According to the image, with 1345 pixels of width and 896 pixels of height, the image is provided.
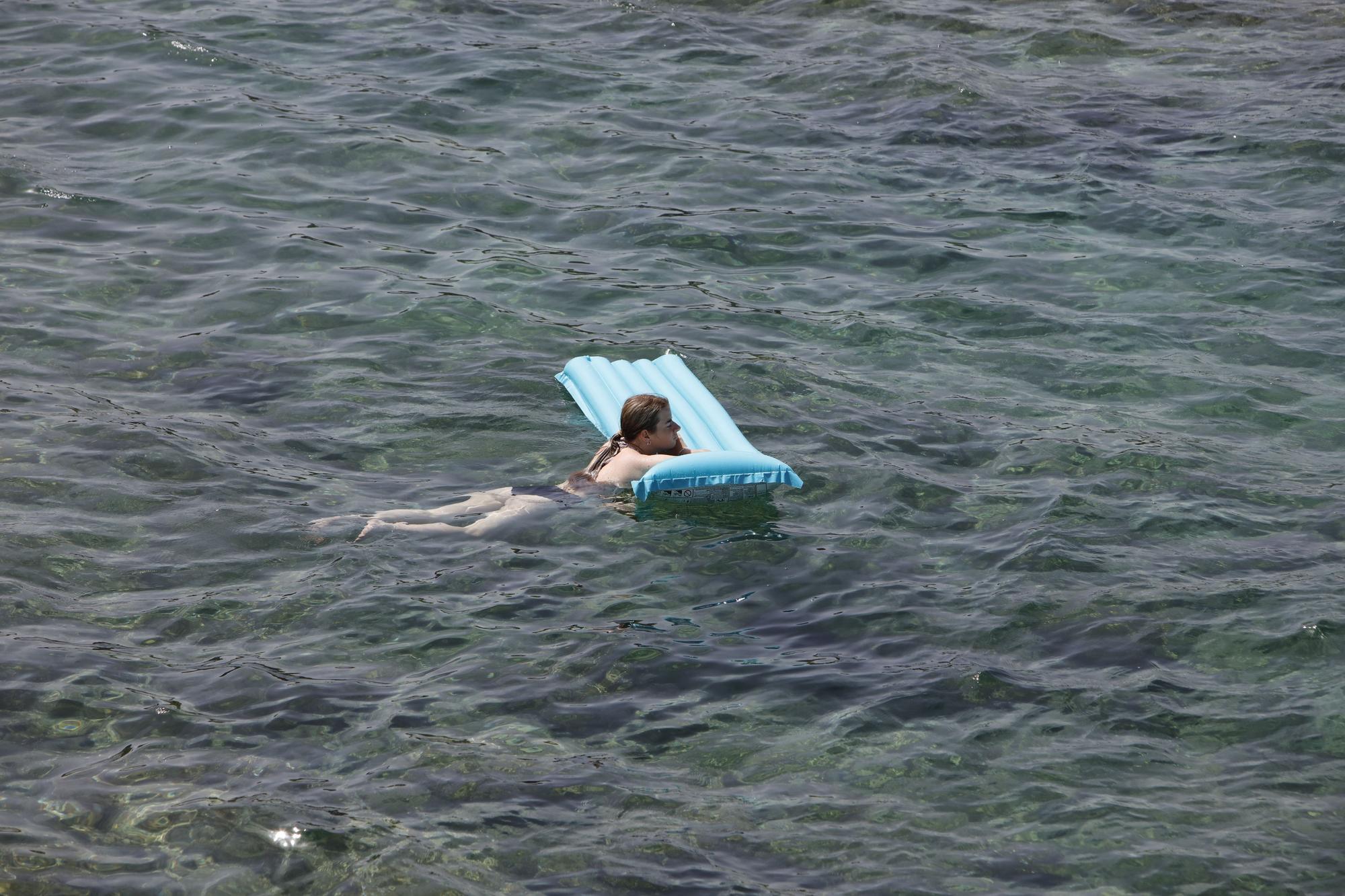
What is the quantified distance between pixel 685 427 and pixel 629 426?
61cm

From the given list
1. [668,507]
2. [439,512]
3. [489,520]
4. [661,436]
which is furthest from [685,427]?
[439,512]

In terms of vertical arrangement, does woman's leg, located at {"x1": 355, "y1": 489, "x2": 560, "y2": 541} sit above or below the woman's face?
below

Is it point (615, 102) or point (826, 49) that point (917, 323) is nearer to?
point (615, 102)

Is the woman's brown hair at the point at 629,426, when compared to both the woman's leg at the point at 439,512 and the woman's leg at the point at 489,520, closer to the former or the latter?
the woman's leg at the point at 489,520

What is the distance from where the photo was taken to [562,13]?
57.7 ft

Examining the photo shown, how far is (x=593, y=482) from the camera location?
8703 millimetres

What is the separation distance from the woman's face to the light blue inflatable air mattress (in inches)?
9.5

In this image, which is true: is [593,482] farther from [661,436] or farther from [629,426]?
[661,436]

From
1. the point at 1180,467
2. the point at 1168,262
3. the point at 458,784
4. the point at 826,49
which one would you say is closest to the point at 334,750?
the point at 458,784

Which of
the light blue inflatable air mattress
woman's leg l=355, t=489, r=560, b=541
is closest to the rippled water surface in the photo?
woman's leg l=355, t=489, r=560, b=541

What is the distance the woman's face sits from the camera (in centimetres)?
856

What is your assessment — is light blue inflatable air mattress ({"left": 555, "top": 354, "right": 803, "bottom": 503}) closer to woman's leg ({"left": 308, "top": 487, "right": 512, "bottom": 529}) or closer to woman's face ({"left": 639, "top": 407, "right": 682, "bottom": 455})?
woman's face ({"left": 639, "top": 407, "right": 682, "bottom": 455})

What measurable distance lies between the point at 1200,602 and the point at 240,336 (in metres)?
7.14

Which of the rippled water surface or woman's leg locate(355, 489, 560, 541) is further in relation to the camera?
woman's leg locate(355, 489, 560, 541)
